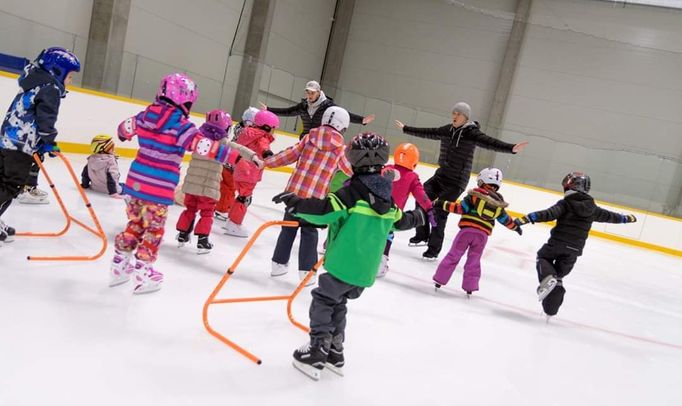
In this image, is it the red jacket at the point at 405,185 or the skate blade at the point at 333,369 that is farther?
the red jacket at the point at 405,185

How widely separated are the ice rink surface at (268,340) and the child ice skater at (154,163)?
0.18 m

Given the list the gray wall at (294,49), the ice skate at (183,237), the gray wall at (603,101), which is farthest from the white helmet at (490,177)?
the gray wall at (603,101)

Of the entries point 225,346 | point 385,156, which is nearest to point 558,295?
point 385,156

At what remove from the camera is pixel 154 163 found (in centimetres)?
301

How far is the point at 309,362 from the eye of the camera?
2.58 metres

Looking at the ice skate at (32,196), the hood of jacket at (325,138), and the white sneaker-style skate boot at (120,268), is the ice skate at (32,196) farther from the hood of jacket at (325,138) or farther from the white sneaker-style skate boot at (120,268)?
the hood of jacket at (325,138)

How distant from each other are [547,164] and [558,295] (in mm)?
10532

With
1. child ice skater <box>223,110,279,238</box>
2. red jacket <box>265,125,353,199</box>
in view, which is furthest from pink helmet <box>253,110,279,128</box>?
red jacket <box>265,125,353,199</box>

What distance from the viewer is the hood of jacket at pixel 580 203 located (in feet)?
14.8

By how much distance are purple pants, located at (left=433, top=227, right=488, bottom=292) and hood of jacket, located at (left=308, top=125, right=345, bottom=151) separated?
1525 millimetres

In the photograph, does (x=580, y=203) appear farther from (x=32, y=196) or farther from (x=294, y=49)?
(x=294, y=49)

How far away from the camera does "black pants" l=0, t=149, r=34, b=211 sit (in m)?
3.34

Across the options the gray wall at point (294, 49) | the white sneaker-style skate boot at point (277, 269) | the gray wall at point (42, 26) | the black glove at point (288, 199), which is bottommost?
the white sneaker-style skate boot at point (277, 269)

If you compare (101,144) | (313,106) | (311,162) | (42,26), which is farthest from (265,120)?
(42,26)
